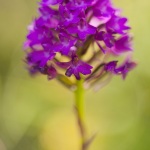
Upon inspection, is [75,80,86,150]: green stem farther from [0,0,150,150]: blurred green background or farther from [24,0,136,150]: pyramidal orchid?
[0,0,150,150]: blurred green background

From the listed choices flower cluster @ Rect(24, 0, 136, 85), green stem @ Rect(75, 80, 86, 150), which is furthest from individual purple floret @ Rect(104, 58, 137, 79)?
green stem @ Rect(75, 80, 86, 150)

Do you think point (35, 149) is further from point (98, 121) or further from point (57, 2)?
point (57, 2)

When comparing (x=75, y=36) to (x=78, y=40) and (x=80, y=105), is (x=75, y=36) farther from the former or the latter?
(x=80, y=105)

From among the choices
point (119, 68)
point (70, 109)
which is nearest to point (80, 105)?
point (119, 68)

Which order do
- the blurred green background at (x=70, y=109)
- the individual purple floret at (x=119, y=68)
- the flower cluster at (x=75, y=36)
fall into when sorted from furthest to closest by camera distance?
the blurred green background at (x=70, y=109), the individual purple floret at (x=119, y=68), the flower cluster at (x=75, y=36)

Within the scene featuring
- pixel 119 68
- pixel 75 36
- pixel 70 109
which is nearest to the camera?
pixel 75 36

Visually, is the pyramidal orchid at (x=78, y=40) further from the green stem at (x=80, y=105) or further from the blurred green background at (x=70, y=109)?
the blurred green background at (x=70, y=109)

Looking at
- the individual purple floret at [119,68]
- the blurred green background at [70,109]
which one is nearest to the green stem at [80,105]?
the individual purple floret at [119,68]
